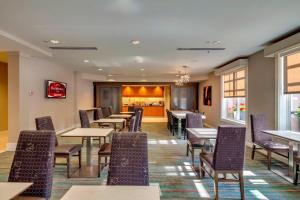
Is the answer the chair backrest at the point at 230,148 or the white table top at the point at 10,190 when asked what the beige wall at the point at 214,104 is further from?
the white table top at the point at 10,190

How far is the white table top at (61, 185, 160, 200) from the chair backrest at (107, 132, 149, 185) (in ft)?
1.29

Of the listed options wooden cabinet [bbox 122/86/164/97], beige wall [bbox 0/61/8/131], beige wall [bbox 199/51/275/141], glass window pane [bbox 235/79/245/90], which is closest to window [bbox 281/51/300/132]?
beige wall [bbox 199/51/275/141]

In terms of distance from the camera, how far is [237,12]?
330 centimetres

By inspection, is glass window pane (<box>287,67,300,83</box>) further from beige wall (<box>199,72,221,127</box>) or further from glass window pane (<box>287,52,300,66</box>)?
beige wall (<box>199,72,221,127</box>)

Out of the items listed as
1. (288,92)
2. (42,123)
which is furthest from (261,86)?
(42,123)

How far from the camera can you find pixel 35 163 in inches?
83.4

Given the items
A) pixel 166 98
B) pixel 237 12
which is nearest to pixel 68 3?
pixel 237 12

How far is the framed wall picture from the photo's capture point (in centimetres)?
1083

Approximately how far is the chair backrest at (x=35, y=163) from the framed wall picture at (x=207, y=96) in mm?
9430

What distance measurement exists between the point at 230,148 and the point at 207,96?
8.52 m

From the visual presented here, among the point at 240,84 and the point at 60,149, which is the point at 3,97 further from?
the point at 240,84

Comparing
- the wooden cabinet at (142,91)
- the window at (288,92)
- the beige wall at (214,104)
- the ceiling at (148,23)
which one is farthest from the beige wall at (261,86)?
the wooden cabinet at (142,91)

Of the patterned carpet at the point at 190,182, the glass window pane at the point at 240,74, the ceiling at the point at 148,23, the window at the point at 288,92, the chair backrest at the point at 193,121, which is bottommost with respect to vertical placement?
the patterned carpet at the point at 190,182

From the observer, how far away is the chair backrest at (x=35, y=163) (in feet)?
6.86
